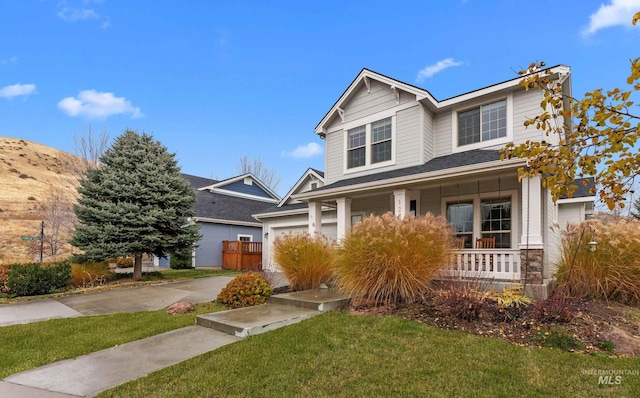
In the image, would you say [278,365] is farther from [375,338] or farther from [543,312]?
[543,312]

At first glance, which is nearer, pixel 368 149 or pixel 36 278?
pixel 36 278

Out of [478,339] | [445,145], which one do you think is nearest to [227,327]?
[478,339]

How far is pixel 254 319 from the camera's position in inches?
216

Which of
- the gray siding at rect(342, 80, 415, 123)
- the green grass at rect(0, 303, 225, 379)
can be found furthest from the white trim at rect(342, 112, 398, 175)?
the green grass at rect(0, 303, 225, 379)

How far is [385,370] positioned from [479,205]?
24.0 ft

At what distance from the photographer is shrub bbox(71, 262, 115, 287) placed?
1052 cm

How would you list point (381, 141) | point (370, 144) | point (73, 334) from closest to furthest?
point (73, 334)
point (381, 141)
point (370, 144)

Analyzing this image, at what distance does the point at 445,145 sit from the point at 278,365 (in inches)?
351

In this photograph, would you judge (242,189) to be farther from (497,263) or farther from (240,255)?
(497,263)

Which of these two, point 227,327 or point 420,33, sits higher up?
point 420,33

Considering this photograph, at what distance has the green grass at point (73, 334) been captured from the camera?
437cm

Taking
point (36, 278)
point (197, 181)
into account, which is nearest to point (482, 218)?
point (36, 278)

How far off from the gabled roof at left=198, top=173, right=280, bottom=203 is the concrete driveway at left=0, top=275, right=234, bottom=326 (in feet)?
42.7

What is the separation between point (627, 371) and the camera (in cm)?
339
